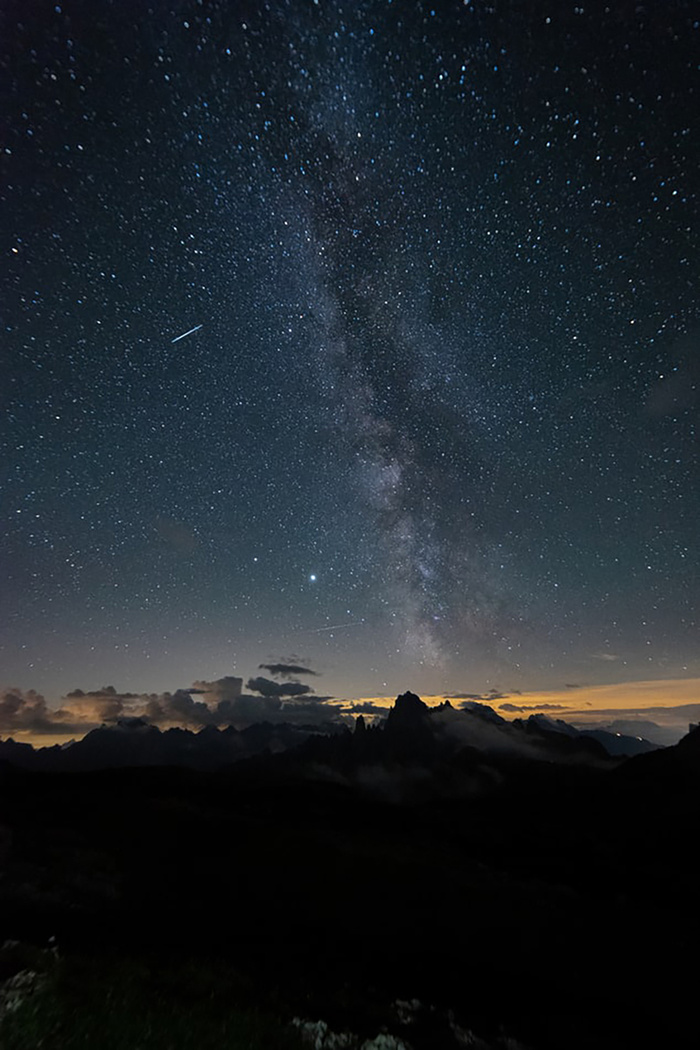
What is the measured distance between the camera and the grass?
59.8ft

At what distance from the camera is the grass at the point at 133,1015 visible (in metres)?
18.2

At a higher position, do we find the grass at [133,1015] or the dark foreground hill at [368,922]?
the grass at [133,1015]

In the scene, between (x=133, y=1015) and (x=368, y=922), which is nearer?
(x=133, y=1015)

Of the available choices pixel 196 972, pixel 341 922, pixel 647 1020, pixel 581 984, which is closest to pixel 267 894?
pixel 341 922

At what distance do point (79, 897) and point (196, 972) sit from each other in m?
44.5

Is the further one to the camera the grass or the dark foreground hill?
the dark foreground hill

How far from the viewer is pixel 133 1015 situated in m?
20.4

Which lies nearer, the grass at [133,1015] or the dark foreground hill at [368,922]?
the grass at [133,1015]

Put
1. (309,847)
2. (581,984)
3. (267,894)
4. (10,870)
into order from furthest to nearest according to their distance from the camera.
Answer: (309,847) < (267,894) < (10,870) < (581,984)

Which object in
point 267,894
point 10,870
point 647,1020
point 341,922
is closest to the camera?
point 647,1020

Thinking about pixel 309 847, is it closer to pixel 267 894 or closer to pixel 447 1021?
pixel 267 894

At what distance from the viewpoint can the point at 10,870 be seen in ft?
238

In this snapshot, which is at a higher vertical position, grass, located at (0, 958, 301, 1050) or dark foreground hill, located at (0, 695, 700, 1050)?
grass, located at (0, 958, 301, 1050)

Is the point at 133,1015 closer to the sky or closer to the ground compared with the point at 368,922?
closer to the sky
